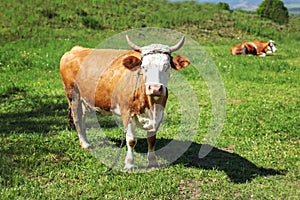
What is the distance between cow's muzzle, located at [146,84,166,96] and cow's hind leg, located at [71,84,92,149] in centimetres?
216

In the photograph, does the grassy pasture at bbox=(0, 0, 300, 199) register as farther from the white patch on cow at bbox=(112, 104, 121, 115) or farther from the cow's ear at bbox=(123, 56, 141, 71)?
the cow's ear at bbox=(123, 56, 141, 71)

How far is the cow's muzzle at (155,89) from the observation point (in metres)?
5.00

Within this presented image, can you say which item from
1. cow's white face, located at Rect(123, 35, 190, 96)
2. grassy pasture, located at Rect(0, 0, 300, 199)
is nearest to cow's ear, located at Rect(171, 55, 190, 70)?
cow's white face, located at Rect(123, 35, 190, 96)

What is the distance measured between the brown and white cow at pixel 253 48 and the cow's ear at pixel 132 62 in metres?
13.8

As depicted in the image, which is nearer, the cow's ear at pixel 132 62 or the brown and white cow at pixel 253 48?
the cow's ear at pixel 132 62

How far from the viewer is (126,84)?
5895mm

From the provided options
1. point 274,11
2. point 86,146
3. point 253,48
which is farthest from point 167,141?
point 274,11

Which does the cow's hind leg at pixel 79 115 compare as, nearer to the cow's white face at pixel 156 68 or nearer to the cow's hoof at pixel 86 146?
the cow's hoof at pixel 86 146

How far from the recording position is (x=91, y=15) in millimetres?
24953

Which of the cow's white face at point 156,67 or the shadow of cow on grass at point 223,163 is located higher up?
the cow's white face at point 156,67

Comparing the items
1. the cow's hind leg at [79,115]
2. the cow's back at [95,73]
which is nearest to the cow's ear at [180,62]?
the cow's back at [95,73]

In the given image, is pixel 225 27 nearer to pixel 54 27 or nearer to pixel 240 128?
pixel 54 27

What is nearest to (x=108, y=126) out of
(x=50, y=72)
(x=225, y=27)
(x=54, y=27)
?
(x=50, y=72)

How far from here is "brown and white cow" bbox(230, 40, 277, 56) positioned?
18875mm
